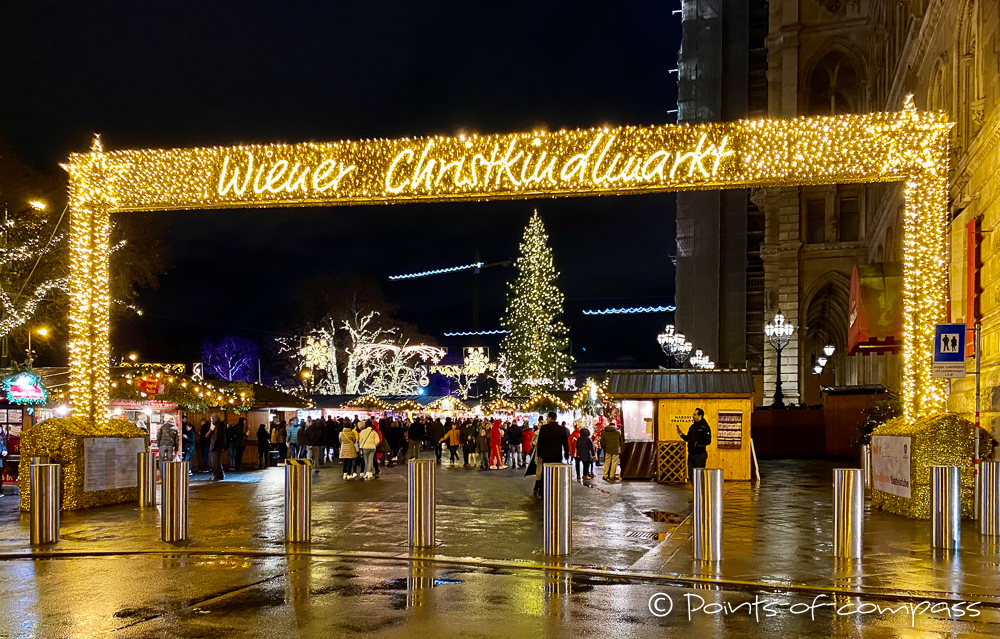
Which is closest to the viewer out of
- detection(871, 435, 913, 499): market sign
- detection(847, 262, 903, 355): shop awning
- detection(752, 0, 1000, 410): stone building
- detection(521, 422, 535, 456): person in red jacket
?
detection(871, 435, 913, 499): market sign

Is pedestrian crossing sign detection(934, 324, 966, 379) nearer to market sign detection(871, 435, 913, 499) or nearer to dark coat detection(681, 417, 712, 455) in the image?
market sign detection(871, 435, 913, 499)

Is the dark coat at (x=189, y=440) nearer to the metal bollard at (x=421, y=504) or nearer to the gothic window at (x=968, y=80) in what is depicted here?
the metal bollard at (x=421, y=504)

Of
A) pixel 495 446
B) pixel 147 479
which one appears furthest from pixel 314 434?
pixel 147 479

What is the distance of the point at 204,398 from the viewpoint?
89.3 feet

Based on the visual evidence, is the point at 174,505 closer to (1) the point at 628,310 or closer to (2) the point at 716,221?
(2) the point at 716,221

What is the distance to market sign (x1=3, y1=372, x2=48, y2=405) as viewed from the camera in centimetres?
2305

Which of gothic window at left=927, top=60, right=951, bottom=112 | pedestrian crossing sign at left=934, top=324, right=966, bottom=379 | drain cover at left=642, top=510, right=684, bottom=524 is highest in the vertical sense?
gothic window at left=927, top=60, right=951, bottom=112

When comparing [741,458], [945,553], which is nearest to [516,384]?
[741,458]

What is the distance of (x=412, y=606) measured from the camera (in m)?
8.13

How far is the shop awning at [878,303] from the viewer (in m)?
23.2

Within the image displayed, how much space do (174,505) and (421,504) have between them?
2.96m

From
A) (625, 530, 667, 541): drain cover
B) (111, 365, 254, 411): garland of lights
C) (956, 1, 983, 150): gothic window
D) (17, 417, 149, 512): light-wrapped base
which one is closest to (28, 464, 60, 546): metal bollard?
(17, 417, 149, 512): light-wrapped base

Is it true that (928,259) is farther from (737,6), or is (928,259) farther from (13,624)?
(737,6)

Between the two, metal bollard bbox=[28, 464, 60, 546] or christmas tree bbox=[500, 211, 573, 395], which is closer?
metal bollard bbox=[28, 464, 60, 546]
